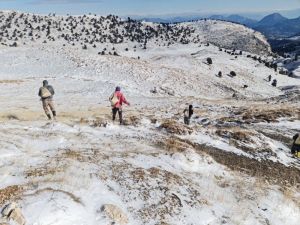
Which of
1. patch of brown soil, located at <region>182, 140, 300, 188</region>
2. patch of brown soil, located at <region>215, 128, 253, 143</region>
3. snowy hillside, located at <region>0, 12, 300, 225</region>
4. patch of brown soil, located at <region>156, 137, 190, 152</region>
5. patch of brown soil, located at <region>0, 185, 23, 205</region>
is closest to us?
patch of brown soil, located at <region>0, 185, 23, 205</region>

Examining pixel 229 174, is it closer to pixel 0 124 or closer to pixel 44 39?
pixel 0 124

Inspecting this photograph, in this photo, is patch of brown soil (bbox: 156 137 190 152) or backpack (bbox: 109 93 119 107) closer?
patch of brown soil (bbox: 156 137 190 152)

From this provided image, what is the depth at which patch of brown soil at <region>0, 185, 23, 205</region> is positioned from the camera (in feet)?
43.1

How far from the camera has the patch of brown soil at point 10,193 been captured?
1314 centimetres

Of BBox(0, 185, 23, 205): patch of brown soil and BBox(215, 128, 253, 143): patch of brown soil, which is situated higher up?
BBox(0, 185, 23, 205): patch of brown soil

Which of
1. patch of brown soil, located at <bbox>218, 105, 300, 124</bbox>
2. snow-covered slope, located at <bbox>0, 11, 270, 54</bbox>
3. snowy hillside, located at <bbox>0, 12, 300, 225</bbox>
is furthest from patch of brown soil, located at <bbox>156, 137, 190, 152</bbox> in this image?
snow-covered slope, located at <bbox>0, 11, 270, 54</bbox>

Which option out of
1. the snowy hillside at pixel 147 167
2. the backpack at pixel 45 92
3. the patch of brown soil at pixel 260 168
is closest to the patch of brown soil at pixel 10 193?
the snowy hillside at pixel 147 167

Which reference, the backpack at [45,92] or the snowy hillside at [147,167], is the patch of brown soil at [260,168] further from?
the backpack at [45,92]

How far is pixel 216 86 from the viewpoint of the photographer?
6956cm

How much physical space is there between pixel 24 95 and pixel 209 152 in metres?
31.2

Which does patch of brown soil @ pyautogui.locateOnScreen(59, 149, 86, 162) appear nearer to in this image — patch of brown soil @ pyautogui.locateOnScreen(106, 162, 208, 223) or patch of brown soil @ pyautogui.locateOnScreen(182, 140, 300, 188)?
patch of brown soil @ pyautogui.locateOnScreen(106, 162, 208, 223)

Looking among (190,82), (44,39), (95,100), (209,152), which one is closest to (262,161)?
(209,152)

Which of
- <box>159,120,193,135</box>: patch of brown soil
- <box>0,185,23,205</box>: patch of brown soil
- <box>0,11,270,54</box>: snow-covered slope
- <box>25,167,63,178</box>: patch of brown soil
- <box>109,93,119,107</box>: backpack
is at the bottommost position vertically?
<box>0,11,270,54</box>: snow-covered slope

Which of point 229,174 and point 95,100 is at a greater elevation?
point 229,174
